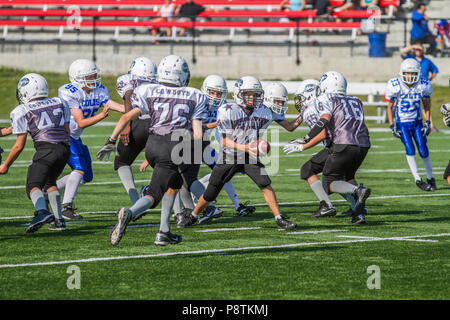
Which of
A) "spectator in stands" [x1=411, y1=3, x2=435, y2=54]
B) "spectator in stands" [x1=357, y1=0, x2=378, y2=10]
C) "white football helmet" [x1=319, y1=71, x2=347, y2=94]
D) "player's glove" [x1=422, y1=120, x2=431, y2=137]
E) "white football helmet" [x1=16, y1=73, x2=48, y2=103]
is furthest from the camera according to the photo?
"spectator in stands" [x1=357, y1=0, x2=378, y2=10]

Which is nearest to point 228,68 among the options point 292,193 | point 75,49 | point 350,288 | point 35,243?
point 75,49

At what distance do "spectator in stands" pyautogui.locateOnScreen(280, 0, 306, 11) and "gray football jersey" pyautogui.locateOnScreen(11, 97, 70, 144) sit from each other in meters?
18.8

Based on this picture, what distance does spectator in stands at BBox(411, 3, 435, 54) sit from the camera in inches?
922

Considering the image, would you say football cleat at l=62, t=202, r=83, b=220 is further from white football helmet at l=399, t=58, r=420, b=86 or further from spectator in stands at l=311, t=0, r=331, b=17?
spectator in stands at l=311, t=0, r=331, b=17

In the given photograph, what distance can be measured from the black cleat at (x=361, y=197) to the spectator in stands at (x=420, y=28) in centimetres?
1505

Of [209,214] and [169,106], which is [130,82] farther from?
[169,106]

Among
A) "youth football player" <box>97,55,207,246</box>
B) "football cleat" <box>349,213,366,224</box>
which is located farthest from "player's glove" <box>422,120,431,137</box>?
"youth football player" <box>97,55,207,246</box>

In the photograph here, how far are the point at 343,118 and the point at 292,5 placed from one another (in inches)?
713

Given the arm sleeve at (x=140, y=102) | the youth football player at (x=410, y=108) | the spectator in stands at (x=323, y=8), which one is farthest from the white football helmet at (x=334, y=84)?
the spectator in stands at (x=323, y=8)

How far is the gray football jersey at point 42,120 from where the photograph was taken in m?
8.64

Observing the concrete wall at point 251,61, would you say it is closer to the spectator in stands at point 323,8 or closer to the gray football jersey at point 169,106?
the spectator in stands at point 323,8

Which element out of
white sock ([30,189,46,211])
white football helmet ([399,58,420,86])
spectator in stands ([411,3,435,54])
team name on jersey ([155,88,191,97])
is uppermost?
spectator in stands ([411,3,435,54])

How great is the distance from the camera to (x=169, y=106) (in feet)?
25.9
